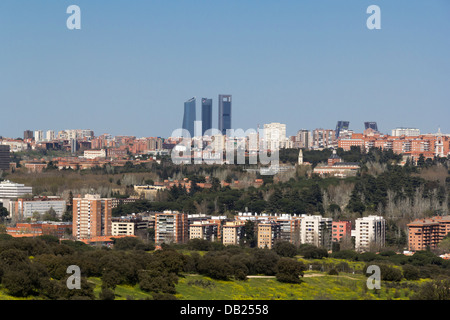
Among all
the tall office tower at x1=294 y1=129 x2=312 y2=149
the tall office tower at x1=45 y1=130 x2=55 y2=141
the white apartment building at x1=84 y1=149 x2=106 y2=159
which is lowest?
the white apartment building at x1=84 y1=149 x2=106 y2=159

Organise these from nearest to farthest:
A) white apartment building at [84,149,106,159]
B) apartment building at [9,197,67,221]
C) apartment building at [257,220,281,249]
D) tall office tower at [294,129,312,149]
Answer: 1. apartment building at [257,220,281,249]
2. apartment building at [9,197,67,221]
3. white apartment building at [84,149,106,159]
4. tall office tower at [294,129,312,149]

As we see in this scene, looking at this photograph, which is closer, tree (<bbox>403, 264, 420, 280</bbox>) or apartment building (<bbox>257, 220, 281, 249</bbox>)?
tree (<bbox>403, 264, 420, 280</bbox>)

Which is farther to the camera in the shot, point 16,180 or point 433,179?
point 16,180

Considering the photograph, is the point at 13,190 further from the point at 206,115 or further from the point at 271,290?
the point at 271,290

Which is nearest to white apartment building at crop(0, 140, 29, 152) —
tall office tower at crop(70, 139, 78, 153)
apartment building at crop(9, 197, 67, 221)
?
tall office tower at crop(70, 139, 78, 153)

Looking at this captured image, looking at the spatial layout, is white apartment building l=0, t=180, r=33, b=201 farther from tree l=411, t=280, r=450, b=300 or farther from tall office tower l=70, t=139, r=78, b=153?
tall office tower l=70, t=139, r=78, b=153

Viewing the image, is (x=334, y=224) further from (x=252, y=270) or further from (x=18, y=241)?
(x=18, y=241)

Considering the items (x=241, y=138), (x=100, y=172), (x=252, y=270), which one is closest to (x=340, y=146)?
(x=241, y=138)

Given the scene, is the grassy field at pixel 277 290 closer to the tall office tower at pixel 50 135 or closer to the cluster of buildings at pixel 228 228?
the cluster of buildings at pixel 228 228

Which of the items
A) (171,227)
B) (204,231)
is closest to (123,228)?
(171,227)
